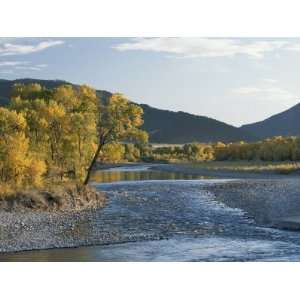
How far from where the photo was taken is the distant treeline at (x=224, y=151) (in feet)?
234

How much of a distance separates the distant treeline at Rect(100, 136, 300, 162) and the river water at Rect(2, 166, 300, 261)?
1331 inches

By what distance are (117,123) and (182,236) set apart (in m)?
13.9

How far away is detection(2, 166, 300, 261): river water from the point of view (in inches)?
679

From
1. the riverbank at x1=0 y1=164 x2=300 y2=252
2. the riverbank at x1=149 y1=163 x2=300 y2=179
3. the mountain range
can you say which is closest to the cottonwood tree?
the riverbank at x1=0 y1=164 x2=300 y2=252

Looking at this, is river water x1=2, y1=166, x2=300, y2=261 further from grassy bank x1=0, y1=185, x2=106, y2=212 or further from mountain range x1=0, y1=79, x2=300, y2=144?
mountain range x1=0, y1=79, x2=300, y2=144

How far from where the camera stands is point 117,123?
33.2 meters

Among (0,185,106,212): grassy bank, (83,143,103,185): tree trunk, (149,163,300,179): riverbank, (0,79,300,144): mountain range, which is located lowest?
(149,163,300,179): riverbank

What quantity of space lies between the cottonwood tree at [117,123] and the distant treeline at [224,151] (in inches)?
1057

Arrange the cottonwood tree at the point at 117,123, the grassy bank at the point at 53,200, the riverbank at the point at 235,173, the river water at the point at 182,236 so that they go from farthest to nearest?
the riverbank at the point at 235,173 < the cottonwood tree at the point at 117,123 < the grassy bank at the point at 53,200 < the river water at the point at 182,236

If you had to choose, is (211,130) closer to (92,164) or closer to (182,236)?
(92,164)

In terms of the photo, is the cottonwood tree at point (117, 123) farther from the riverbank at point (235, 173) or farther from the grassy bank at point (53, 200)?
the riverbank at point (235, 173)

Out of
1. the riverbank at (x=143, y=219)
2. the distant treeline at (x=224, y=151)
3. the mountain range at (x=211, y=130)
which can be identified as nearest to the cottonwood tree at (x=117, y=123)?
the riverbank at (x=143, y=219)
